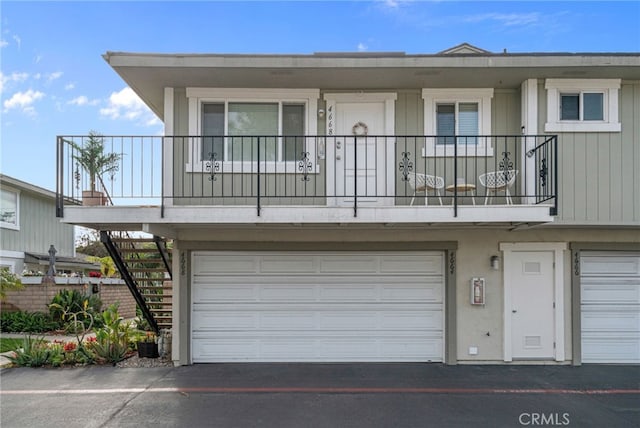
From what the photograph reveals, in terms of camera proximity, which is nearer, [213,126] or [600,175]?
[600,175]

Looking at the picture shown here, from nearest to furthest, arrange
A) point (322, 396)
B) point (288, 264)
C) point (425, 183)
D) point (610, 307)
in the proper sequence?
point (322, 396) → point (425, 183) → point (610, 307) → point (288, 264)

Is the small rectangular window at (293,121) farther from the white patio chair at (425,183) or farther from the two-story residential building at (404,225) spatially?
the white patio chair at (425,183)

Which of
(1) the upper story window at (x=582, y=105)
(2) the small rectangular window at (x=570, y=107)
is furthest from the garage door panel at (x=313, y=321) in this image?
(2) the small rectangular window at (x=570, y=107)

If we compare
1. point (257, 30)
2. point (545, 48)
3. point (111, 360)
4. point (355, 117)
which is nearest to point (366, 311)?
point (355, 117)

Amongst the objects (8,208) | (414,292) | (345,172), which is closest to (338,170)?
(345,172)

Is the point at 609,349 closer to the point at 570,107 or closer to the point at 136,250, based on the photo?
the point at 570,107

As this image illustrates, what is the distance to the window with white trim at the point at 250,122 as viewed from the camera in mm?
8117

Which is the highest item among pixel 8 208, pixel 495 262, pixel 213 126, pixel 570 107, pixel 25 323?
pixel 570 107

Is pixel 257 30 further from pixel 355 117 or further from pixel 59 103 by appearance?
pixel 59 103

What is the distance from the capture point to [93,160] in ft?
25.7

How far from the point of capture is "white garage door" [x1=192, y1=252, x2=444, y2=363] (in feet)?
27.4

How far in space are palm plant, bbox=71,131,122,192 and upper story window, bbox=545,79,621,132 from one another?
771 cm

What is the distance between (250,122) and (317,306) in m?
3.72

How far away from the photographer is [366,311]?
8391mm
